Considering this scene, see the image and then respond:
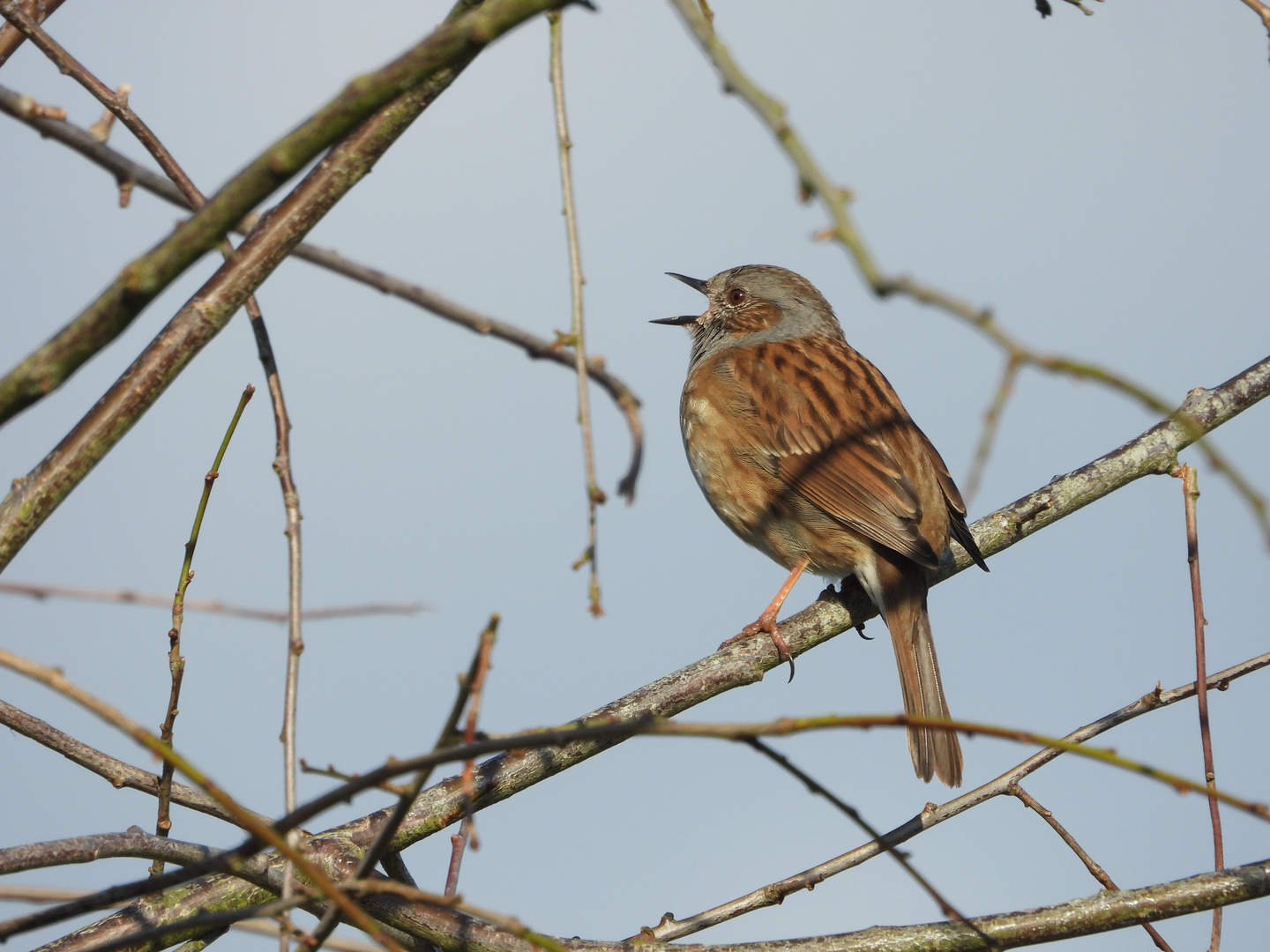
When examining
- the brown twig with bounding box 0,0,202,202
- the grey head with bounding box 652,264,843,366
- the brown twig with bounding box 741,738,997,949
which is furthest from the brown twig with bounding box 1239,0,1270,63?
the grey head with bounding box 652,264,843,366

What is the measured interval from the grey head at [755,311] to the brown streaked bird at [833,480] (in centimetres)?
14

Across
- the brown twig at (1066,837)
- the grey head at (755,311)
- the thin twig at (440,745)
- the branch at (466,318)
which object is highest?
the grey head at (755,311)

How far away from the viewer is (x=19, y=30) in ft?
9.80

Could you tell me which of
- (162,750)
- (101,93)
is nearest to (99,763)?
(162,750)

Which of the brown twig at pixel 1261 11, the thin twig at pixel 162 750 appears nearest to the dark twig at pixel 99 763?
the thin twig at pixel 162 750

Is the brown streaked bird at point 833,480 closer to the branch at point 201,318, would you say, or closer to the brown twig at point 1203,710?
the brown twig at point 1203,710

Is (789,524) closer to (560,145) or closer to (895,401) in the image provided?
(895,401)

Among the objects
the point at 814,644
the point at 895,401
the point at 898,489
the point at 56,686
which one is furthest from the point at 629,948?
the point at 895,401

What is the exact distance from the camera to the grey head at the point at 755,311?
6895mm

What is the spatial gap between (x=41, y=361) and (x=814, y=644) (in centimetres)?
366

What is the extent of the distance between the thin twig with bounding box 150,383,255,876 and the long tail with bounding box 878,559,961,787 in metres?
3.20

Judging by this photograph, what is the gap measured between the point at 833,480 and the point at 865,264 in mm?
3967

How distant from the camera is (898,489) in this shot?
5.27m

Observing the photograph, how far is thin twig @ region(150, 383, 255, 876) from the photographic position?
2.71 m
